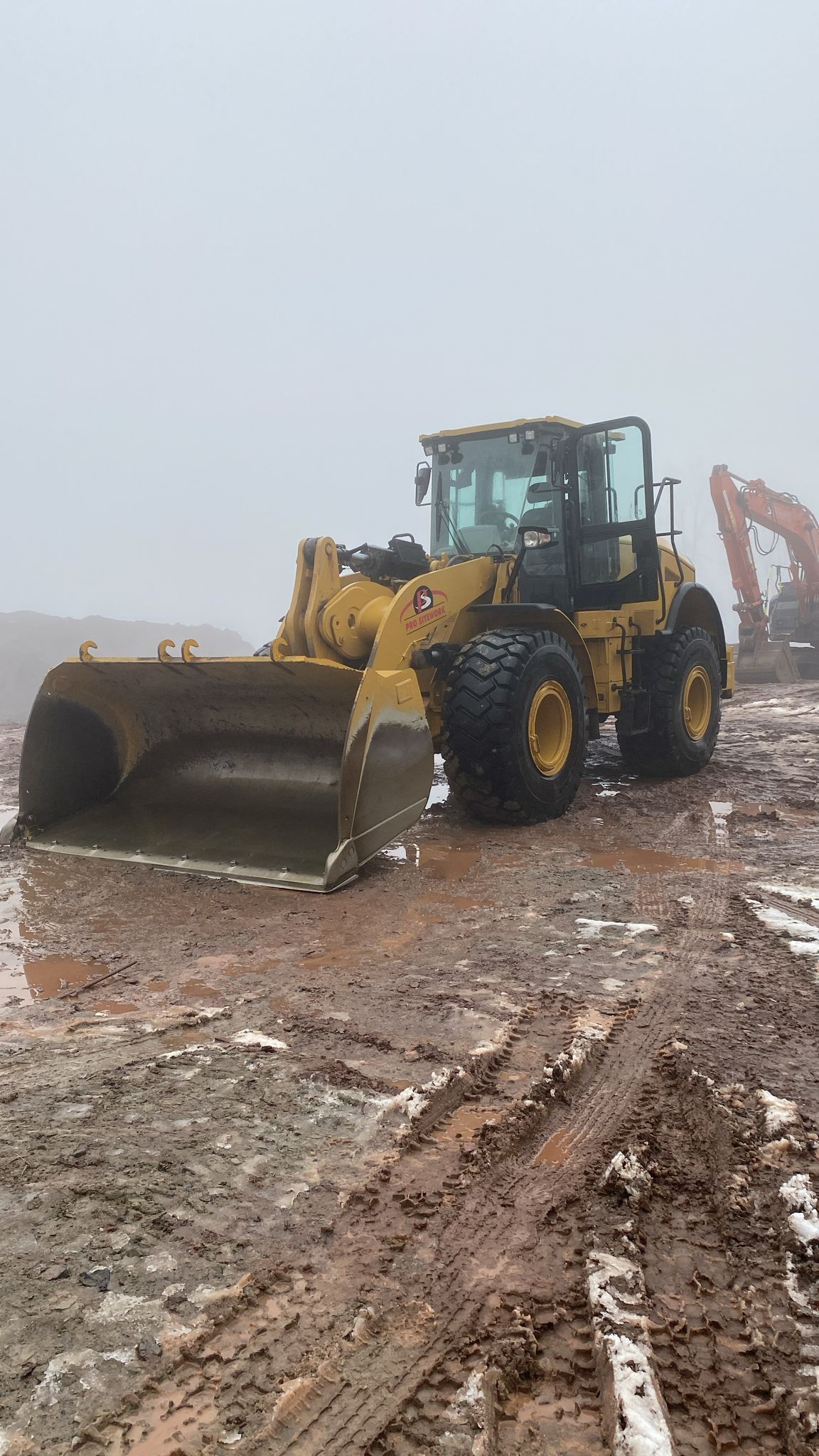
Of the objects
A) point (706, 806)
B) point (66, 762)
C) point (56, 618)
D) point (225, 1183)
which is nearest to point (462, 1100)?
point (225, 1183)

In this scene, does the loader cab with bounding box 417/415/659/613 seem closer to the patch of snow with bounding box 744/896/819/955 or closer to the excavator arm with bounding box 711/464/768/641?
the patch of snow with bounding box 744/896/819/955

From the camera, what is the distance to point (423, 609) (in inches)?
219

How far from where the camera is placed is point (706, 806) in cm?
653

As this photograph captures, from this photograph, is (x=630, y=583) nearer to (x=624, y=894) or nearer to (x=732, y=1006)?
(x=624, y=894)

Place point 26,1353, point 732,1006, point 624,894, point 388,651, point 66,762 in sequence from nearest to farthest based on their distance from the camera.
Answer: point 26,1353
point 732,1006
point 624,894
point 388,651
point 66,762

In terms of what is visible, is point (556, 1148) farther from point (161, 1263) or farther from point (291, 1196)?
point (161, 1263)

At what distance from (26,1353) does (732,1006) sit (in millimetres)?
2240

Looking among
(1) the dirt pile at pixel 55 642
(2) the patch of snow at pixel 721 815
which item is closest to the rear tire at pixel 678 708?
(2) the patch of snow at pixel 721 815

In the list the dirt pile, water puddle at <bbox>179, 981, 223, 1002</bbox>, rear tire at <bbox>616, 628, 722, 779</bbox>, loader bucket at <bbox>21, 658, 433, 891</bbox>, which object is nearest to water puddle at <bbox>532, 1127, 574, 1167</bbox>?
water puddle at <bbox>179, 981, 223, 1002</bbox>

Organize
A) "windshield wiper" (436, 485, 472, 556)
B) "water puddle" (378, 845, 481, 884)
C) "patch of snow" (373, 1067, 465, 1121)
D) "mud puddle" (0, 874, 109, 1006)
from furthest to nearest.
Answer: "windshield wiper" (436, 485, 472, 556), "water puddle" (378, 845, 481, 884), "mud puddle" (0, 874, 109, 1006), "patch of snow" (373, 1067, 465, 1121)

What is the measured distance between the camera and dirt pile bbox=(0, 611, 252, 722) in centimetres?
2530

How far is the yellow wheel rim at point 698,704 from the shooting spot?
7.72 metres

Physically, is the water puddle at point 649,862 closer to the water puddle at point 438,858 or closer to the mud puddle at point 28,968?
the water puddle at point 438,858

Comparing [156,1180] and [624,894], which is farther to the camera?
[624,894]
